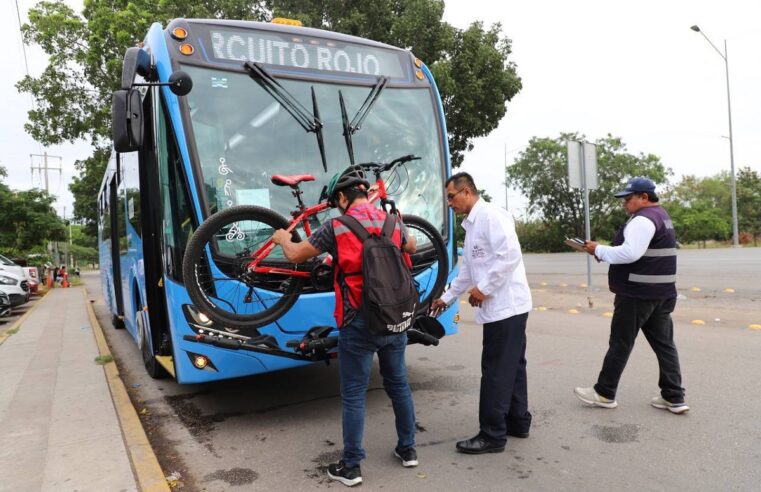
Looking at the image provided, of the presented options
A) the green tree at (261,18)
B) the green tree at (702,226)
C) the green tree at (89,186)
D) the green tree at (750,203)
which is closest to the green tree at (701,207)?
the green tree at (702,226)

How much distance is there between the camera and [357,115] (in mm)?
4770

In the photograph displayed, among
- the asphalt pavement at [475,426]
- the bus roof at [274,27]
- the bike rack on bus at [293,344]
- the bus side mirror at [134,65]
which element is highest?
the bus roof at [274,27]

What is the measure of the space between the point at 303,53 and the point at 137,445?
3337 millimetres

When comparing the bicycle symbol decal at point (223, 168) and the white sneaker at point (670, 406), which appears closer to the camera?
the bicycle symbol decal at point (223, 168)

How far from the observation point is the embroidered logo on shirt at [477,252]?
379 cm

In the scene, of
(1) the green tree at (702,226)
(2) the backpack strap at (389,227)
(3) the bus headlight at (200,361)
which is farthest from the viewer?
(1) the green tree at (702,226)

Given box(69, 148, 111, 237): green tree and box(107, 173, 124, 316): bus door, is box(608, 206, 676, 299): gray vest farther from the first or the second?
box(69, 148, 111, 237): green tree

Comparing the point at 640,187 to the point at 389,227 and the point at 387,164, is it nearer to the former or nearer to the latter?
the point at 387,164

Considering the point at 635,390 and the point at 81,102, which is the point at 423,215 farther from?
the point at 81,102

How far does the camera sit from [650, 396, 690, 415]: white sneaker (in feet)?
14.2

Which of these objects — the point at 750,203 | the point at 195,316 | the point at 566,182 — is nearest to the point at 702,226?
the point at 750,203

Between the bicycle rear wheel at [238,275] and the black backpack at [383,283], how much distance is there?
103cm

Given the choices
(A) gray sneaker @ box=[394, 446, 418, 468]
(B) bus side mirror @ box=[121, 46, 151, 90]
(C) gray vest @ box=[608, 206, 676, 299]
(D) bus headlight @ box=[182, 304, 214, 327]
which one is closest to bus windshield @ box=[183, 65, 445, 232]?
(B) bus side mirror @ box=[121, 46, 151, 90]

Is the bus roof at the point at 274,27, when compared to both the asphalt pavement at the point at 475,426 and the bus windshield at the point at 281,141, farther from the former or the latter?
the asphalt pavement at the point at 475,426
